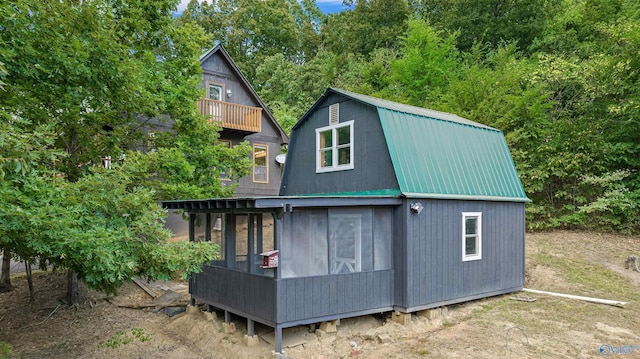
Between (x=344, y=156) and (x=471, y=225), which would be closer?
(x=471, y=225)

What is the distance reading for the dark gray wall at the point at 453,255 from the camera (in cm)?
777

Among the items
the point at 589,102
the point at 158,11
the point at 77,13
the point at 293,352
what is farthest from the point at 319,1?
the point at 293,352

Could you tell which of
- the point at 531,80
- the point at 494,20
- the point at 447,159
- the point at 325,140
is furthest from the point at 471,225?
the point at 494,20

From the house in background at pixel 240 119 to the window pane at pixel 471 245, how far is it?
9316 mm

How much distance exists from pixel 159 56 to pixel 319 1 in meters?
31.4

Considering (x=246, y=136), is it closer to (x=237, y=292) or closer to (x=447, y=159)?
(x=447, y=159)

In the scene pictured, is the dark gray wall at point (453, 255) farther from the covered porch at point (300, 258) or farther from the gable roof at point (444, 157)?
the covered porch at point (300, 258)

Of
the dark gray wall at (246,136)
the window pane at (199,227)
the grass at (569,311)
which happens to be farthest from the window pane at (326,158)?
the dark gray wall at (246,136)

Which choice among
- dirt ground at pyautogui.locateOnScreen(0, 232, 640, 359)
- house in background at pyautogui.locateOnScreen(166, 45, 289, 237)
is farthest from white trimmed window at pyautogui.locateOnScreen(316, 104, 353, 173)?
house in background at pyautogui.locateOnScreen(166, 45, 289, 237)

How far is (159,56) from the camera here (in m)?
10.7

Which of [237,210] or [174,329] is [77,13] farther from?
[174,329]

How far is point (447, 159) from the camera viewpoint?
9.00 meters

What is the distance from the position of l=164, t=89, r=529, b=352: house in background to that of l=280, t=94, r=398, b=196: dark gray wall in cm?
3

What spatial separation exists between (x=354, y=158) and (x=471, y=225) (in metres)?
3.08
